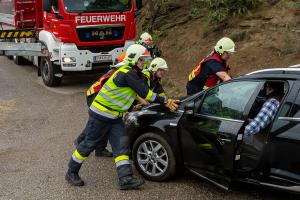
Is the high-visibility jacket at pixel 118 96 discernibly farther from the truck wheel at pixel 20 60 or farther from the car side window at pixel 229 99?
the truck wheel at pixel 20 60

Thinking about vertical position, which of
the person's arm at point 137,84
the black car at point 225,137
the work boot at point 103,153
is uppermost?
the person's arm at point 137,84

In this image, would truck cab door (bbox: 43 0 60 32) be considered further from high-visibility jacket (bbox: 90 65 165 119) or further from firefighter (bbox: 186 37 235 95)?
high-visibility jacket (bbox: 90 65 165 119)

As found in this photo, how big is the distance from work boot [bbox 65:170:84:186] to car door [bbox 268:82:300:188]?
2.41 m

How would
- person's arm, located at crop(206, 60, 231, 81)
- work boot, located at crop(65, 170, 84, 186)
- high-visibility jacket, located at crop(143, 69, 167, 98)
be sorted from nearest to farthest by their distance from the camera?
work boot, located at crop(65, 170, 84, 186) < person's arm, located at crop(206, 60, 231, 81) < high-visibility jacket, located at crop(143, 69, 167, 98)

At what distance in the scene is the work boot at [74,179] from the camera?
5.59 m

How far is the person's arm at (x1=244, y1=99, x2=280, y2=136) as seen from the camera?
451 centimetres

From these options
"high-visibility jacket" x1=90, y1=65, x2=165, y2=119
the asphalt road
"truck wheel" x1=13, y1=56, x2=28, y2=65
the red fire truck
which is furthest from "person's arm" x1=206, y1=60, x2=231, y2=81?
"truck wheel" x1=13, y1=56, x2=28, y2=65

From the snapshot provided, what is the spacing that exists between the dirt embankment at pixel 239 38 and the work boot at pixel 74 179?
5002 millimetres

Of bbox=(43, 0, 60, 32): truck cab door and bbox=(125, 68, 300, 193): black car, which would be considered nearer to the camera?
bbox=(125, 68, 300, 193): black car

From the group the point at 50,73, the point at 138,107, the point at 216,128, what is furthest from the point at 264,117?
the point at 50,73

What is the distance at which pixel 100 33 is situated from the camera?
36.8 feet

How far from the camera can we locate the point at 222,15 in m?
11.6

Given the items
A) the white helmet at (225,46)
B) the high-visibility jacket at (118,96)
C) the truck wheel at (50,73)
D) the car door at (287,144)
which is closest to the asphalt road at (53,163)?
the truck wheel at (50,73)

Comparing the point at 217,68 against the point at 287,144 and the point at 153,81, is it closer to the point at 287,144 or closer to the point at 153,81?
the point at 153,81
